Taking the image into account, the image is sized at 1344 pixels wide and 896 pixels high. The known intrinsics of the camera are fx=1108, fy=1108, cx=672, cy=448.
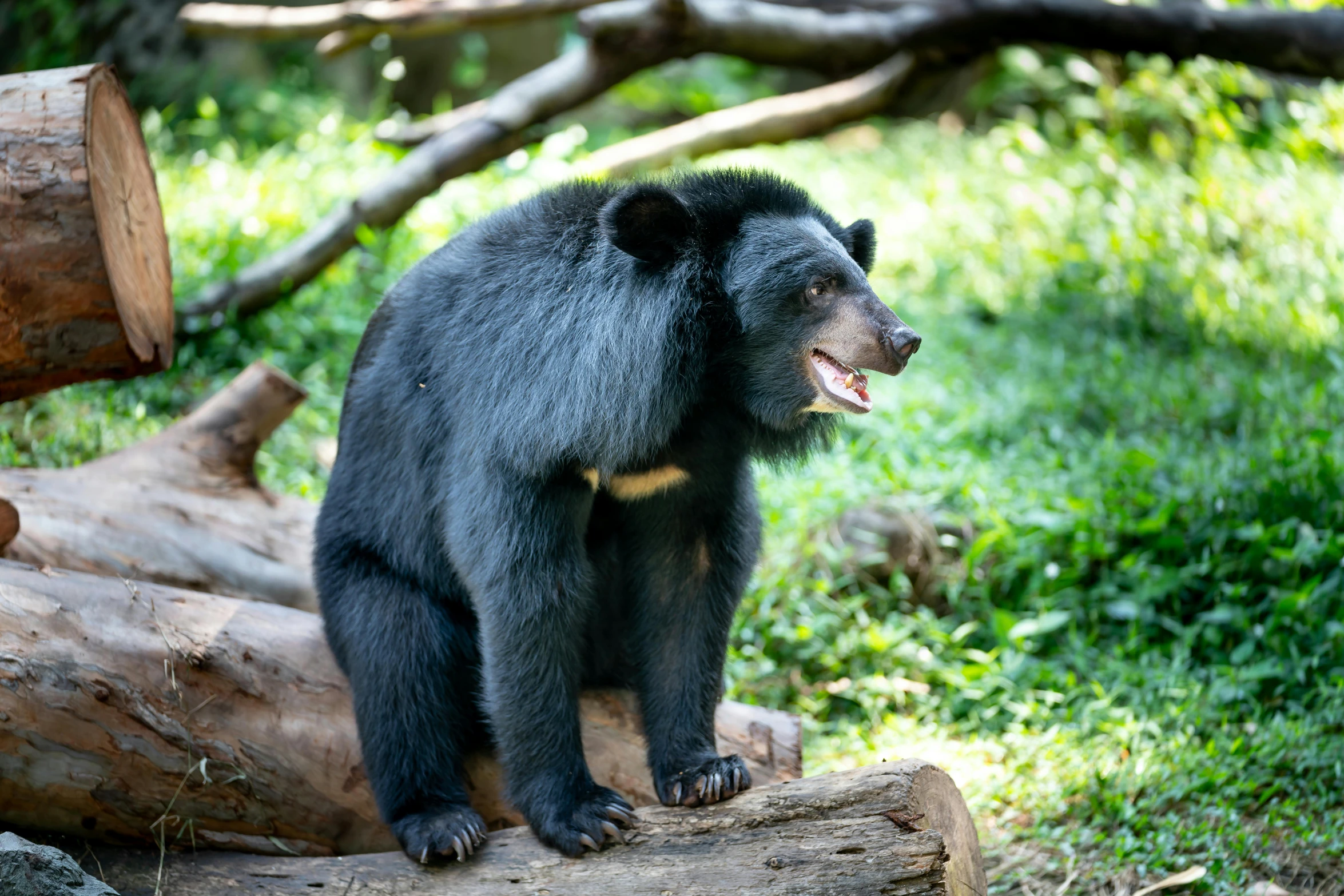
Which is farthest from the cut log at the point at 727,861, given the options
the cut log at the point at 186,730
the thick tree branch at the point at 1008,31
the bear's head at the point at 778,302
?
the thick tree branch at the point at 1008,31

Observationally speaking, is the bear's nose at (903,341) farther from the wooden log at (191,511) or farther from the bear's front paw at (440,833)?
the wooden log at (191,511)

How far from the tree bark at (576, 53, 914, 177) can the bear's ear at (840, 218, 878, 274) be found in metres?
4.49

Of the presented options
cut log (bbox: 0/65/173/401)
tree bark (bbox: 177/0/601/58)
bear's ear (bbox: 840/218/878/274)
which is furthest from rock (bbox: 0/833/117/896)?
Result: tree bark (bbox: 177/0/601/58)

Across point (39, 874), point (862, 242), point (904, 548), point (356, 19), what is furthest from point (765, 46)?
point (39, 874)

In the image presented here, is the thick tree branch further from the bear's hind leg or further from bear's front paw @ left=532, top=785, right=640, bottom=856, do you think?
bear's front paw @ left=532, top=785, right=640, bottom=856

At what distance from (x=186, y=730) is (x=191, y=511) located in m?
1.53

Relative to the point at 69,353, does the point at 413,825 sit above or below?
below

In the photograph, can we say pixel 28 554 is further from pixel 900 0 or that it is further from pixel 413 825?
pixel 900 0

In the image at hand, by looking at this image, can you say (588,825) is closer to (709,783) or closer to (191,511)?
(709,783)

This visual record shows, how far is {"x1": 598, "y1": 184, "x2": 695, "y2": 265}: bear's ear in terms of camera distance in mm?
2844

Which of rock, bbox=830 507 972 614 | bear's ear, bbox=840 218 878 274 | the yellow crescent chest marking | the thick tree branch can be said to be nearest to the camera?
the yellow crescent chest marking

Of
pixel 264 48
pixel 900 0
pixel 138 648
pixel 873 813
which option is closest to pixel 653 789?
pixel 873 813

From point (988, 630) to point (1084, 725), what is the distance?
2.39 feet

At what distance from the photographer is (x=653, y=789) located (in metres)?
A: 3.37
